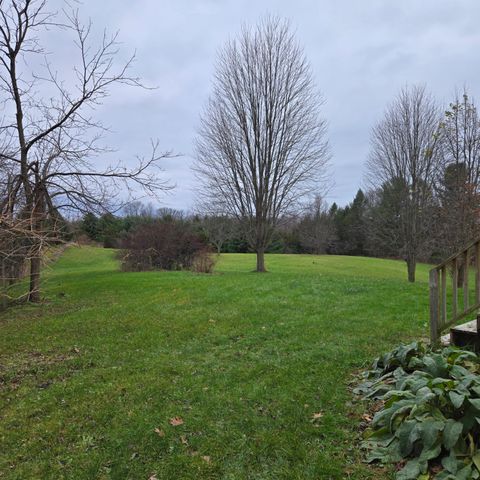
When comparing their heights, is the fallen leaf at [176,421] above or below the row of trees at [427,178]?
below

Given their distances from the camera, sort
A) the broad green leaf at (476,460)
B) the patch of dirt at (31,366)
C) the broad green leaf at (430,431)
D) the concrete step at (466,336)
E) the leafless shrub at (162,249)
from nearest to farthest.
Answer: the broad green leaf at (476,460), the broad green leaf at (430,431), the concrete step at (466,336), the patch of dirt at (31,366), the leafless shrub at (162,249)

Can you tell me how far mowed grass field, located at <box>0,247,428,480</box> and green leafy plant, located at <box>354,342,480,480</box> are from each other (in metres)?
0.20

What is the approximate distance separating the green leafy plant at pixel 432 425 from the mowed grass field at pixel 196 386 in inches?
7.9

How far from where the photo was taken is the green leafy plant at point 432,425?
240cm

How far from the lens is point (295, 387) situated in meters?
3.94

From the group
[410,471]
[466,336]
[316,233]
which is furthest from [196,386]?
[316,233]

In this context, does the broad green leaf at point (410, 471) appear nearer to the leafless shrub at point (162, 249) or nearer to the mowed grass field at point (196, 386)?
the mowed grass field at point (196, 386)

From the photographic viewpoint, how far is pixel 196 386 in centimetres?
413

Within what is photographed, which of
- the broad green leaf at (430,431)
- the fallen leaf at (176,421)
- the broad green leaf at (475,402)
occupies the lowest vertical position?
the fallen leaf at (176,421)

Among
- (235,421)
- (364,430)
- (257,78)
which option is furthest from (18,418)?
(257,78)

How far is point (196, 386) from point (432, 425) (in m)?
2.42

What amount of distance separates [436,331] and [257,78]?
1419 cm

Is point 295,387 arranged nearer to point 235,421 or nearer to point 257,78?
point 235,421

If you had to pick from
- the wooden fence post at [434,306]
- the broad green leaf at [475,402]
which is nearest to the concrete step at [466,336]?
the wooden fence post at [434,306]
